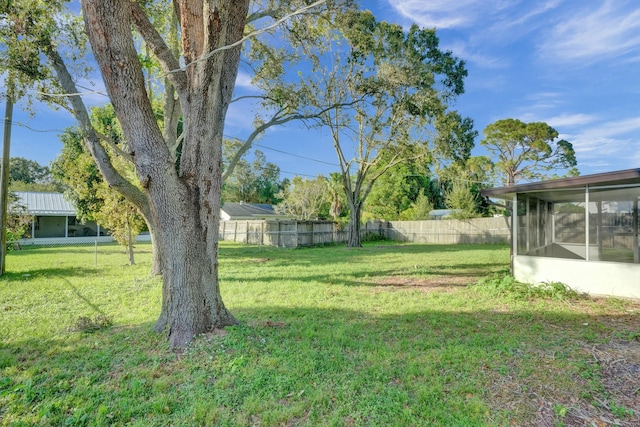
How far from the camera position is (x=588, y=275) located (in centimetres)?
651

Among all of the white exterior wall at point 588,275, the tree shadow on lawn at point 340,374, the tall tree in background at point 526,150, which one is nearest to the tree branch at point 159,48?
the tree shadow on lawn at point 340,374

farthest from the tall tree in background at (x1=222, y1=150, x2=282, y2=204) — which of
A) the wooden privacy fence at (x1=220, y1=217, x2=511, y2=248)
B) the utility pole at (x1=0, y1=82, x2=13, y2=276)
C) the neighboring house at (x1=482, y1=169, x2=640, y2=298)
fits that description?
the neighboring house at (x1=482, y1=169, x2=640, y2=298)

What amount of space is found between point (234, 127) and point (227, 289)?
1354cm

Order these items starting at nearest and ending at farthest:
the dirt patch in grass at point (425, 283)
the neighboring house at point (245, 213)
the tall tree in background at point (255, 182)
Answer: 1. the dirt patch in grass at point (425, 283)
2. the neighboring house at point (245, 213)
3. the tall tree in background at point (255, 182)

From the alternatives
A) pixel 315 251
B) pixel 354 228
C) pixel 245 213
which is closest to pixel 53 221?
pixel 245 213

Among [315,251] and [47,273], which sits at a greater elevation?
[47,273]

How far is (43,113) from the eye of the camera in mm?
6465

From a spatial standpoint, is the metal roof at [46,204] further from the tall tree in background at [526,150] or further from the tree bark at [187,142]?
the tall tree in background at [526,150]

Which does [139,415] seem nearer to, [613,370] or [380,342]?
[380,342]

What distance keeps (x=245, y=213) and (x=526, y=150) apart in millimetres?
23551

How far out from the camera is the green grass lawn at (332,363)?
2455 millimetres

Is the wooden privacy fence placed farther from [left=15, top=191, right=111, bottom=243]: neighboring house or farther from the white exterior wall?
the white exterior wall

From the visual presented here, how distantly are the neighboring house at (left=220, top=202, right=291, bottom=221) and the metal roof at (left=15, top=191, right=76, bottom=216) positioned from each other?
1050cm

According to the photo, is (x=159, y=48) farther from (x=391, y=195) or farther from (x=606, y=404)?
(x=391, y=195)
